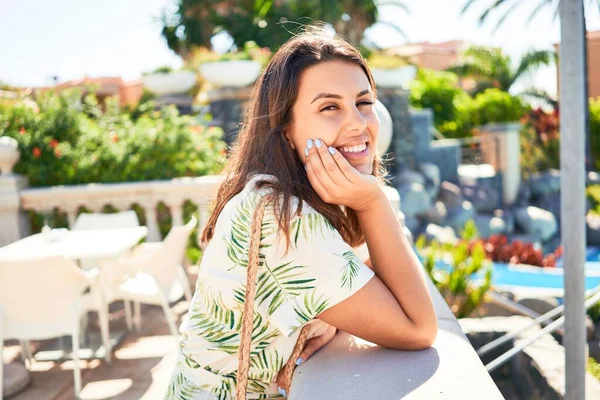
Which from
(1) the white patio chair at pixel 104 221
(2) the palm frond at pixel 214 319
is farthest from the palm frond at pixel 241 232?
(1) the white patio chair at pixel 104 221

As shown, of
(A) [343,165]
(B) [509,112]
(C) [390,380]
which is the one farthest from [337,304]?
(B) [509,112]

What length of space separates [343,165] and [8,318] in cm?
287

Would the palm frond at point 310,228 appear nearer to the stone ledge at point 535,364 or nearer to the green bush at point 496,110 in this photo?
the stone ledge at point 535,364

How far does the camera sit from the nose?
1548 millimetres

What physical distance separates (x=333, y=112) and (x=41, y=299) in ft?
8.83

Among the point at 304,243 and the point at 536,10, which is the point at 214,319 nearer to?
the point at 304,243

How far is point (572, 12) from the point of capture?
1855 millimetres

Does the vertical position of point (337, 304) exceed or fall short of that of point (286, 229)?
it falls short

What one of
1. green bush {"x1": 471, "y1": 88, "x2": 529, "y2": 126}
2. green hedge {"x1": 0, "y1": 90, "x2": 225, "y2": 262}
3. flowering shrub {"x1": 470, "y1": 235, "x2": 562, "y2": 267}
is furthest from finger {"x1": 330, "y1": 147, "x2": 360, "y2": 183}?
green bush {"x1": 471, "y1": 88, "x2": 529, "y2": 126}

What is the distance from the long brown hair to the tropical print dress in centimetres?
7

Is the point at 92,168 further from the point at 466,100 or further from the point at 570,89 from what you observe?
the point at 466,100

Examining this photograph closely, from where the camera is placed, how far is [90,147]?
6895mm

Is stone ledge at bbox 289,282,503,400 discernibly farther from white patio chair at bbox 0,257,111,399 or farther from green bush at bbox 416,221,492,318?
green bush at bbox 416,221,492,318

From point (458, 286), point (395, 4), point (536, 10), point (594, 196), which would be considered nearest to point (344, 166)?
point (458, 286)
